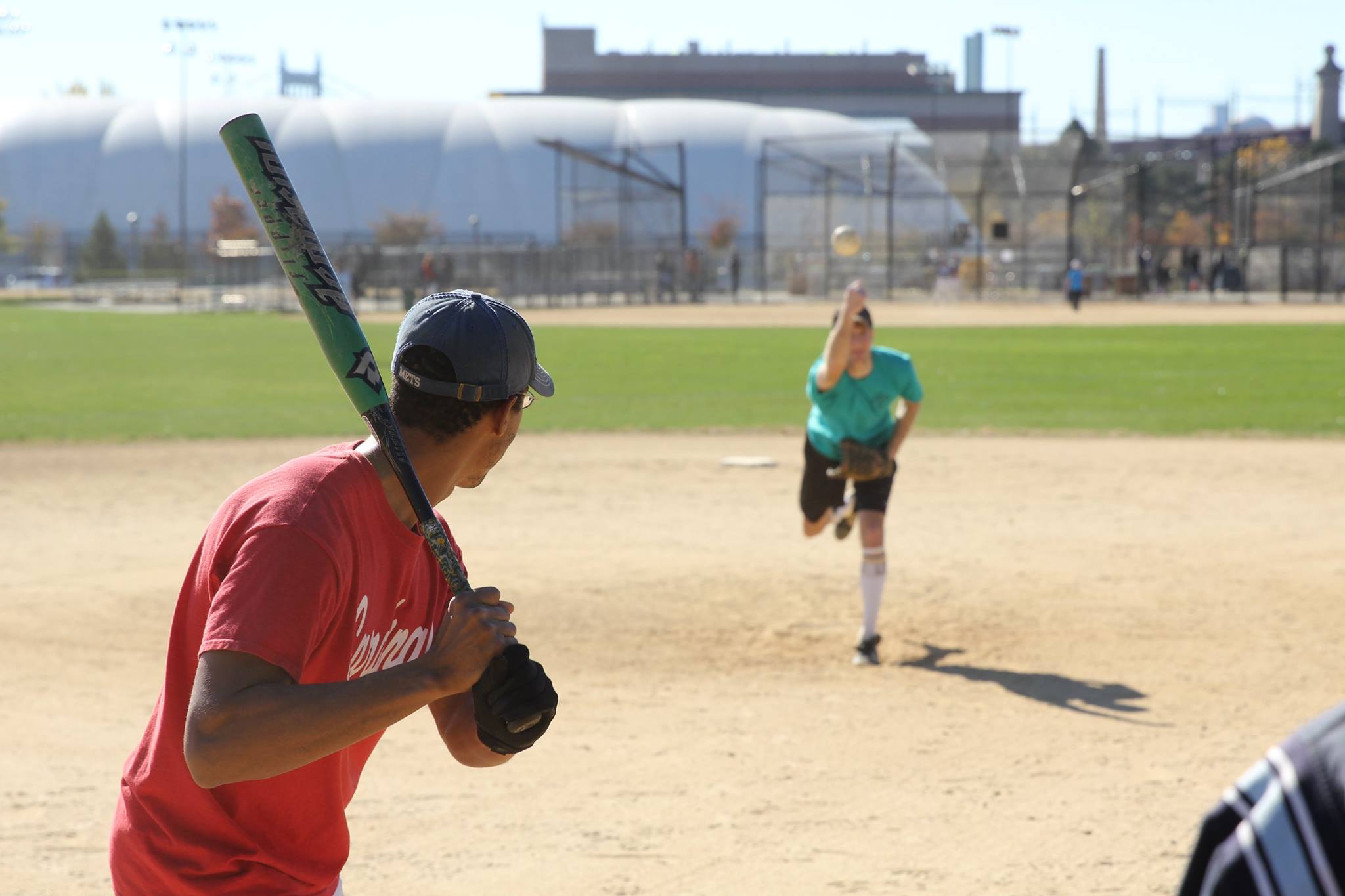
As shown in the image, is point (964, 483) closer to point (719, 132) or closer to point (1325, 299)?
point (1325, 299)

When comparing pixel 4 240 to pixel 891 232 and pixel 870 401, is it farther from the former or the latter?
pixel 870 401

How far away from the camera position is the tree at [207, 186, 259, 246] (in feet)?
289

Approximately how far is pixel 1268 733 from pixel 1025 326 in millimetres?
32709

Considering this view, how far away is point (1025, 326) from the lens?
38656mm

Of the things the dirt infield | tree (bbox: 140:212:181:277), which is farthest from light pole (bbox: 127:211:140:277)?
the dirt infield

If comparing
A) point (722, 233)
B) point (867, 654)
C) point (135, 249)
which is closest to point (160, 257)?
point (135, 249)

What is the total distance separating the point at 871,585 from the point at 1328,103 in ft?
305

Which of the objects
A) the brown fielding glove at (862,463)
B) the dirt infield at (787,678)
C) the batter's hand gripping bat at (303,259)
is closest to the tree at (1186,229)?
the dirt infield at (787,678)

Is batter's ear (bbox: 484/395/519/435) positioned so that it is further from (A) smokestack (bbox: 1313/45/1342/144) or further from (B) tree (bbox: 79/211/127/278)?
(A) smokestack (bbox: 1313/45/1342/144)

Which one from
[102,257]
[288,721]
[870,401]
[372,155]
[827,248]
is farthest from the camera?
[372,155]

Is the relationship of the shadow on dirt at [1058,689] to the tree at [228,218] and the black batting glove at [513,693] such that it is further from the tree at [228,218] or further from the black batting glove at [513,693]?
the tree at [228,218]

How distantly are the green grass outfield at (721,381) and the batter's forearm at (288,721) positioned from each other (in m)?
16.3

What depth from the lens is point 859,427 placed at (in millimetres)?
8992

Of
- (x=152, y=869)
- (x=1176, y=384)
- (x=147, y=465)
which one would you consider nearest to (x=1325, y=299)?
(x=1176, y=384)
